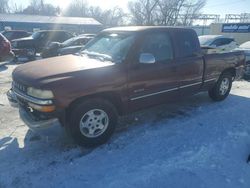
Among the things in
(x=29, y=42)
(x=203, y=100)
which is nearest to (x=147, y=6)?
(x=29, y=42)

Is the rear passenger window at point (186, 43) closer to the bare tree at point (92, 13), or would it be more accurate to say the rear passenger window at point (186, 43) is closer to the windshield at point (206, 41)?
the windshield at point (206, 41)

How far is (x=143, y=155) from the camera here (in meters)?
3.86

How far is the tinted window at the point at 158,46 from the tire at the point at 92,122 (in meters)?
1.21

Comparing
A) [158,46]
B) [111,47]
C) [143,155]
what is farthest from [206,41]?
[143,155]

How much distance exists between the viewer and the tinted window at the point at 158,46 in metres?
4.52

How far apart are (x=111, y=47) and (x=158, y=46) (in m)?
0.87

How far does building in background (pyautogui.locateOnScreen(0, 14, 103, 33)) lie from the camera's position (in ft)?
121

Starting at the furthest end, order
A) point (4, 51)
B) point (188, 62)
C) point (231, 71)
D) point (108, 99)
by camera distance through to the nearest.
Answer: point (4, 51) < point (231, 71) < point (188, 62) < point (108, 99)

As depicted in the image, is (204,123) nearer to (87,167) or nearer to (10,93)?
(87,167)

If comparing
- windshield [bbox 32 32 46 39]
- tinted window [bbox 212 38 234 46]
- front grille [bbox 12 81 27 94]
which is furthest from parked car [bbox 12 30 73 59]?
front grille [bbox 12 81 27 94]

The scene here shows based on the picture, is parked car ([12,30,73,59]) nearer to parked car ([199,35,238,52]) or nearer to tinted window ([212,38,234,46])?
parked car ([199,35,238,52])

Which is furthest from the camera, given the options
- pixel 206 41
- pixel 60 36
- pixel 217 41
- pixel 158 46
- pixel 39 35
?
pixel 60 36

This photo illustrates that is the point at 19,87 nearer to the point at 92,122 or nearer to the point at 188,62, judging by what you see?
the point at 92,122

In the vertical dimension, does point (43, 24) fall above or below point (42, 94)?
below
